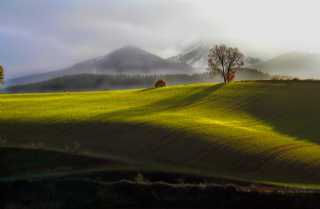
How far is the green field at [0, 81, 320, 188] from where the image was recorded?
117 ft

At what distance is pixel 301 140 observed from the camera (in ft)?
135

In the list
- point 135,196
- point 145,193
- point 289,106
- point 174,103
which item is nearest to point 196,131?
point 145,193

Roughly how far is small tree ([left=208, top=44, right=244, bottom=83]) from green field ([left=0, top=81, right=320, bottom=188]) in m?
11.4

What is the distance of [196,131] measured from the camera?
43.2 metres

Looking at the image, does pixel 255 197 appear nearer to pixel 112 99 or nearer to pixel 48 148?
pixel 48 148

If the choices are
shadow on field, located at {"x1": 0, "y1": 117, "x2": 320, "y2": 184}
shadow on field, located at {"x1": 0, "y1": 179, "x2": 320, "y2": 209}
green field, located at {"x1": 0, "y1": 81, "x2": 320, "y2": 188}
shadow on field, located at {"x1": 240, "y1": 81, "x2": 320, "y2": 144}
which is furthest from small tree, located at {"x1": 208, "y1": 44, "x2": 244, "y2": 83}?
shadow on field, located at {"x1": 0, "y1": 179, "x2": 320, "y2": 209}

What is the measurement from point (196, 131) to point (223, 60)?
123 feet

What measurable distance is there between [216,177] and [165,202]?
600cm

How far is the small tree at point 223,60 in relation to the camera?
78.9 metres

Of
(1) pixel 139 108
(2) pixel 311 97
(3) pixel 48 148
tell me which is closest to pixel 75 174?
(3) pixel 48 148

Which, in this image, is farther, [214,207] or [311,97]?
[311,97]

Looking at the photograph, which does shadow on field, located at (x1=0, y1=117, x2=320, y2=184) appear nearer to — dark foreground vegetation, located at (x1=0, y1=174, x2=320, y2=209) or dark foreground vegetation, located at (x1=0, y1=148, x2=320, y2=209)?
dark foreground vegetation, located at (x1=0, y1=148, x2=320, y2=209)

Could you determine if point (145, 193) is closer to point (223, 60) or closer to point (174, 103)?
point (174, 103)

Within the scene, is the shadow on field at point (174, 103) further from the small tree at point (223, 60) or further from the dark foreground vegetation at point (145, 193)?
the dark foreground vegetation at point (145, 193)
